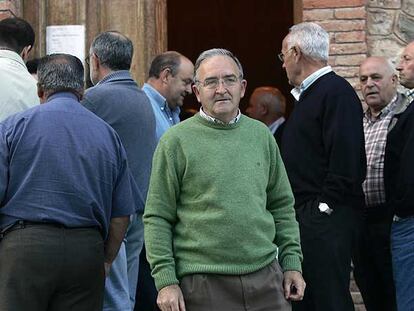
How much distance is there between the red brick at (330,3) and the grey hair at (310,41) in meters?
1.38

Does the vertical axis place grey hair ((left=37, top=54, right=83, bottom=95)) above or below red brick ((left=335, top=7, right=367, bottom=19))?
below

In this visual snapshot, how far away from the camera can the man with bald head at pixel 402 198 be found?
6508mm

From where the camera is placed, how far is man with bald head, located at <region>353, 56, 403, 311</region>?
22.4ft

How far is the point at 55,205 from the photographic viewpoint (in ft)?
16.1

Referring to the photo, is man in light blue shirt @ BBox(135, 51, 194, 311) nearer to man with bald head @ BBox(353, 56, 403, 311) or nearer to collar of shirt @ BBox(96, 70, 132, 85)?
collar of shirt @ BBox(96, 70, 132, 85)

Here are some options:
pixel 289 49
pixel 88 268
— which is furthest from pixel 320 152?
pixel 88 268

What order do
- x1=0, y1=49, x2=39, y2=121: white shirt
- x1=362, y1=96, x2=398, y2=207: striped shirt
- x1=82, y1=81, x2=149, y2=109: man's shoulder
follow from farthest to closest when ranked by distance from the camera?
x1=362, y1=96, x2=398, y2=207: striped shirt, x1=82, y1=81, x2=149, y2=109: man's shoulder, x1=0, y1=49, x2=39, y2=121: white shirt

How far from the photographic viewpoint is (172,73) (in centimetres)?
718

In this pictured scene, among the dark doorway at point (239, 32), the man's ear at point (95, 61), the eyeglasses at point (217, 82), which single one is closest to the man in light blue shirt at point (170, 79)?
the man's ear at point (95, 61)

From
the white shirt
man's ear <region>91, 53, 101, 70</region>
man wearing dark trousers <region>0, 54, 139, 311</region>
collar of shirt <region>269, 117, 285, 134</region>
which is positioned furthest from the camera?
collar of shirt <region>269, 117, 285, 134</region>

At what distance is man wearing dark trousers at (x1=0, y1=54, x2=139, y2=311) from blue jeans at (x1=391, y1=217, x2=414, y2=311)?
2.22 m

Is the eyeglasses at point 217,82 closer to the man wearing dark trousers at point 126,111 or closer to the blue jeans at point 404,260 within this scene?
the man wearing dark trousers at point 126,111

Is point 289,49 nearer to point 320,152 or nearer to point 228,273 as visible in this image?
point 320,152

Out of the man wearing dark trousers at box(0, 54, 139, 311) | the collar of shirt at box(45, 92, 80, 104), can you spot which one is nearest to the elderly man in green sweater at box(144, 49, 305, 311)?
the man wearing dark trousers at box(0, 54, 139, 311)
